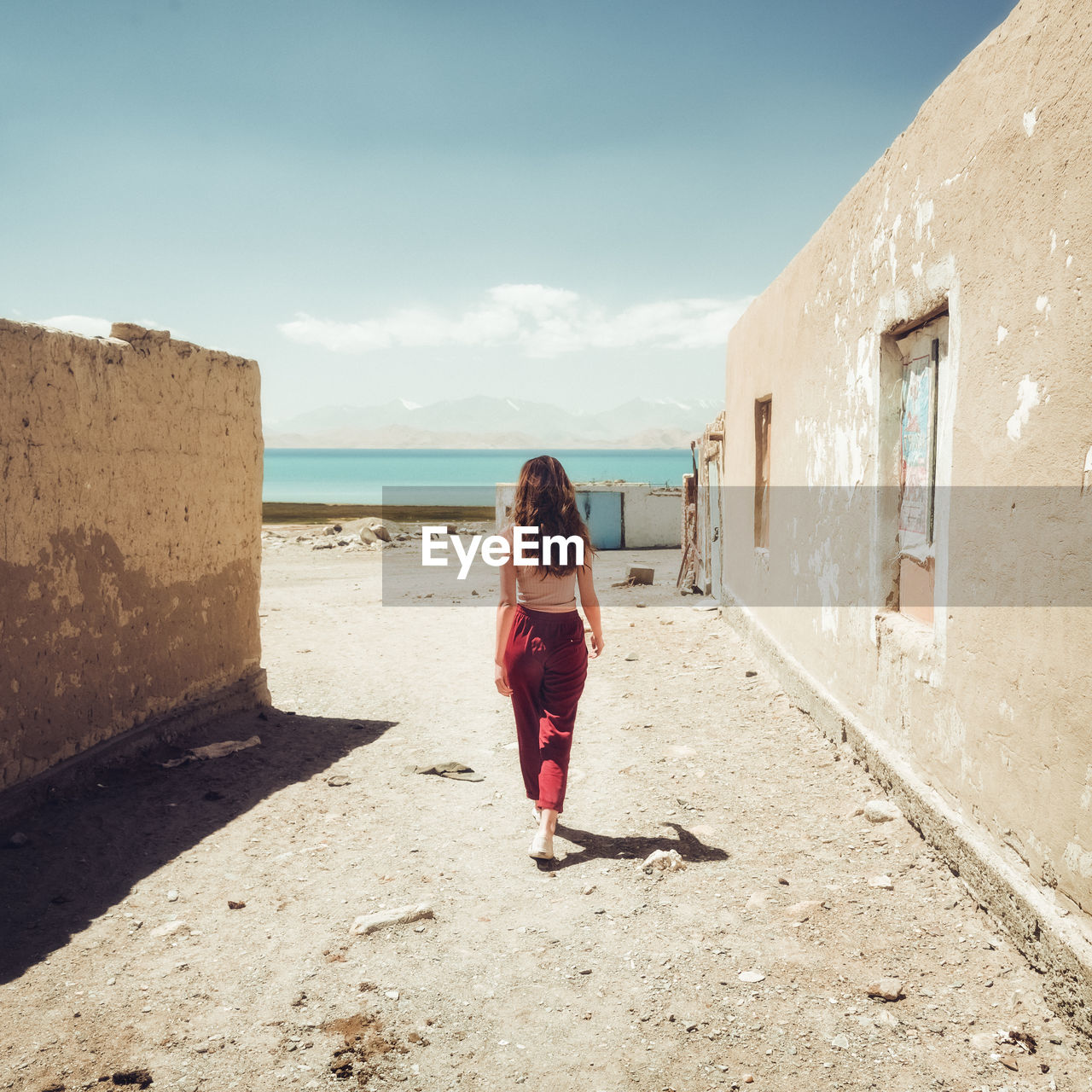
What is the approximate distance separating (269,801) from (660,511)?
14861mm

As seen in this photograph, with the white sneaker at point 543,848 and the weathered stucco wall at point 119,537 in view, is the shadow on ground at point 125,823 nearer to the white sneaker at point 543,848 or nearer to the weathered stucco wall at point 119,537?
the weathered stucco wall at point 119,537

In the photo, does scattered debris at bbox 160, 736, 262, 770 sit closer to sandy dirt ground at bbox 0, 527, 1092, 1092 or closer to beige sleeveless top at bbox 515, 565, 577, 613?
sandy dirt ground at bbox 0, 527, 1092, 1092

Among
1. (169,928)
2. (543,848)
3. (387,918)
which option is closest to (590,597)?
(543,848)

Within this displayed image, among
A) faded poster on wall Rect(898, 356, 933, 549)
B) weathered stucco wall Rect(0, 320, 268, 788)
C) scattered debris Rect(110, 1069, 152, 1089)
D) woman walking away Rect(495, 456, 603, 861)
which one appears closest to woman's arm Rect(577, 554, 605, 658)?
woman walking away Rect(495, 456, 603, 861)

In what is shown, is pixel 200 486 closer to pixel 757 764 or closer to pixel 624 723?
pixel 624 723

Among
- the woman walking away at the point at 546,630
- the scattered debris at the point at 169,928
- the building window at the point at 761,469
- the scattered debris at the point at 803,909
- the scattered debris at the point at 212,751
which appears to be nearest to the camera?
the scattered debris at the point at 169,928

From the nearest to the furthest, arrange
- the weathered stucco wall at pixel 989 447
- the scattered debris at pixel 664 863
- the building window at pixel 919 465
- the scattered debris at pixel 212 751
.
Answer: the weathered stucco wall at pixel 989 447
the scattered debris at pixel 664 863
the building window at pixel 919 465
the scattered debris at pixel 212 751

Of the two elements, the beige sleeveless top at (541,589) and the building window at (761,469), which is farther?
the building window at (761,469)

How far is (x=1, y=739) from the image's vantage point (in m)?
3.94

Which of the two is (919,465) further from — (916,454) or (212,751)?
(212,751)

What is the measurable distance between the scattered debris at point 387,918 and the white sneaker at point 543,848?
59 cm

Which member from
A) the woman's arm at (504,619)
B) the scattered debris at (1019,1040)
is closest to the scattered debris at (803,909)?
the scattered debris at (1019,1040)

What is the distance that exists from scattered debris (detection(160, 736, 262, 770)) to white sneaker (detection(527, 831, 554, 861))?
2319 millimetres

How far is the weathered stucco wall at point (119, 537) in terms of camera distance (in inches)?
161
